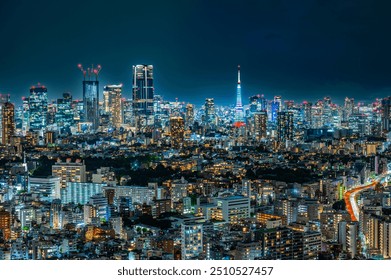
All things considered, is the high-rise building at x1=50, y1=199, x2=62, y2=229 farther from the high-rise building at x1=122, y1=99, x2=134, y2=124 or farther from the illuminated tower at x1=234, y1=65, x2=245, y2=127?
the illuminated tower at x1=234, y1=65, x2=245, y2=127

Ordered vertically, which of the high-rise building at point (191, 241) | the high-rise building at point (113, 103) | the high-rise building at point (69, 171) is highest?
the high-rise building at point (113, 103)

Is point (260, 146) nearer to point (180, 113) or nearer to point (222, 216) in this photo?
point (180, 113)

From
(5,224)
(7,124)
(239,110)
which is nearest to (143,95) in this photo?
(239,110)

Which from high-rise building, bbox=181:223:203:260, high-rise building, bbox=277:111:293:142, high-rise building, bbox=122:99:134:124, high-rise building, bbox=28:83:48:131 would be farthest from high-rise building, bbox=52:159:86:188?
high-rise building, bbox=181:223:203:260

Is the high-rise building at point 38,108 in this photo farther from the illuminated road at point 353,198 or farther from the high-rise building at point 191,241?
the illuminated road at point 353,198

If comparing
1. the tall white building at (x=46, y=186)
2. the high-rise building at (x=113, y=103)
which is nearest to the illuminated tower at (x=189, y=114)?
the high-rise building at (x=113, y=103)
